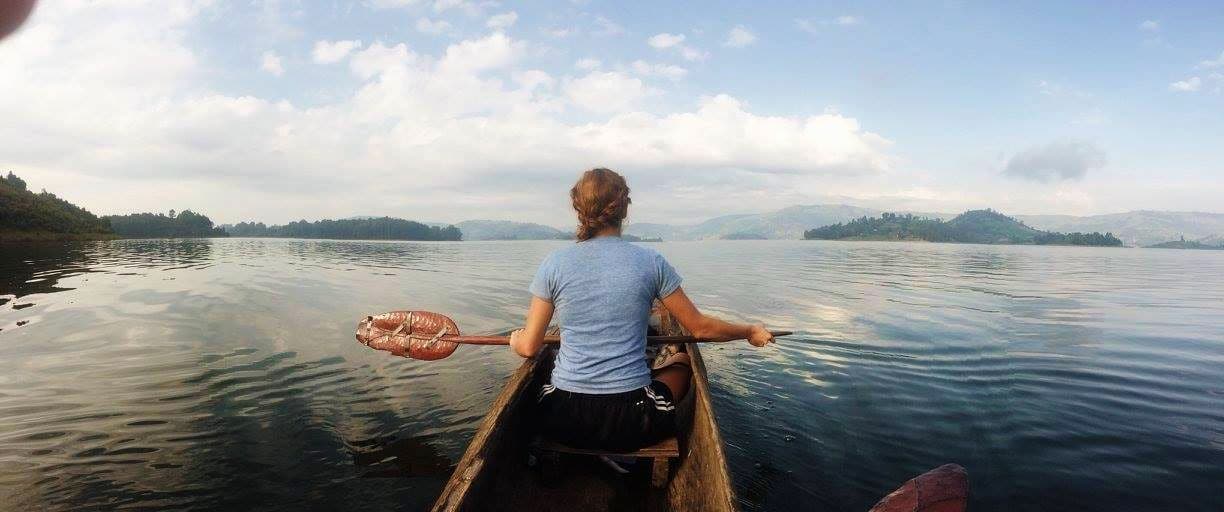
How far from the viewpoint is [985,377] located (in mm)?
10258

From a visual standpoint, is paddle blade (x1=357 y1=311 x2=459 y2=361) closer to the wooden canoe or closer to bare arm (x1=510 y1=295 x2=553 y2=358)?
the wooden canoe

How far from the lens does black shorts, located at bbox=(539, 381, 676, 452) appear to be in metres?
4.33

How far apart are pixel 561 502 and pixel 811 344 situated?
9.70 m

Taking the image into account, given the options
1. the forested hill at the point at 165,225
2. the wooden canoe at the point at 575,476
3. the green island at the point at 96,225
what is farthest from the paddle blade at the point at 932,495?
the forested hill at the point at 165,225

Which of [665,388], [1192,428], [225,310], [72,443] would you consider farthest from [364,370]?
[1192,428]

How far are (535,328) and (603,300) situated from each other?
1.99 feet

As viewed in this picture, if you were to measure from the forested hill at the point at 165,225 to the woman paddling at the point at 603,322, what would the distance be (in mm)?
177711

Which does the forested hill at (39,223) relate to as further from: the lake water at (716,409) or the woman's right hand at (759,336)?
the woman's right hand at (759,336)

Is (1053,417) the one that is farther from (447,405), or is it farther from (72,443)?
(72,443)

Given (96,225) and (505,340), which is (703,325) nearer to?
(505,340)

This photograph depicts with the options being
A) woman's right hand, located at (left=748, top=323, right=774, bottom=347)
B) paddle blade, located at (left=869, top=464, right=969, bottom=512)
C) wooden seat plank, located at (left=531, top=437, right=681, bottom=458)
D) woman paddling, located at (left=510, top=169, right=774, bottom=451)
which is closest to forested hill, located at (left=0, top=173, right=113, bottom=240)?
wooden seat plank, located at (left=531, top=437, right=681, bottom=458)

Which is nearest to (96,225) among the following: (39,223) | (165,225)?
(39,223)

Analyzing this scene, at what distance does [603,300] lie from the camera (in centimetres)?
409

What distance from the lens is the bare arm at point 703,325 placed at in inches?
168
